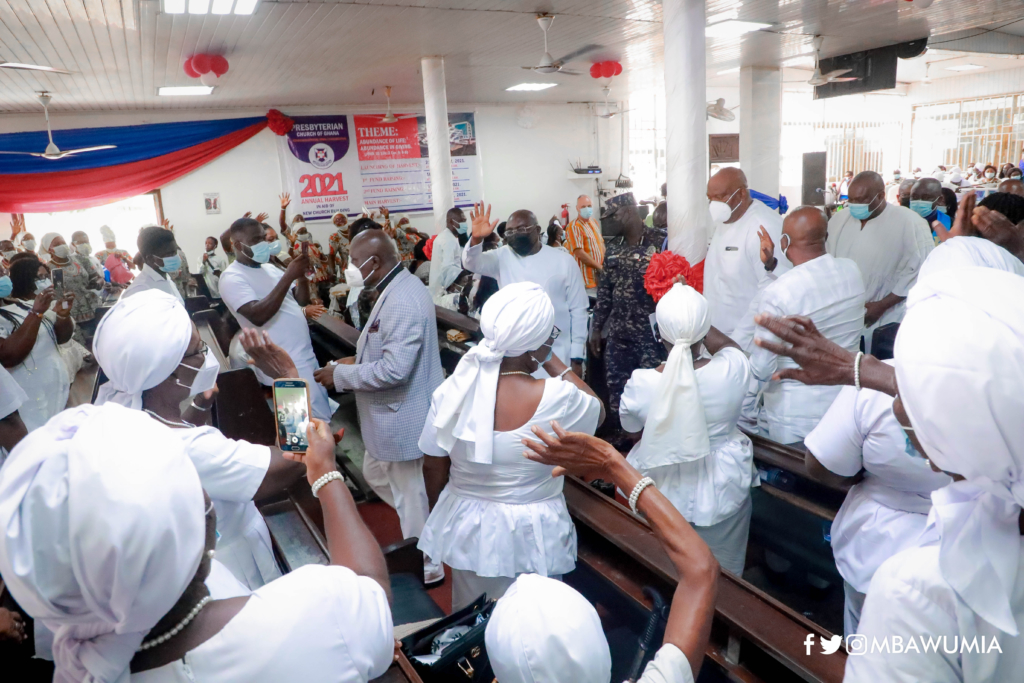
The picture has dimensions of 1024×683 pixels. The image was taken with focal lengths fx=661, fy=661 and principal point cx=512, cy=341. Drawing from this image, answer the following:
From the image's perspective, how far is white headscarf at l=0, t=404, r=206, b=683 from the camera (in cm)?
92

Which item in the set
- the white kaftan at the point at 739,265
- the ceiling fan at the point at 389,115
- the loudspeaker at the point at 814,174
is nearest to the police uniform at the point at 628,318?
the white kaftan at the point at 739,265

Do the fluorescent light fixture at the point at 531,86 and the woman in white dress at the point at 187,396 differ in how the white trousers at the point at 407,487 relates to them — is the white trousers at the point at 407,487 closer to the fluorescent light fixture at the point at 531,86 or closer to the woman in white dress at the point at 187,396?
the woman in white dress at the point at 187,396

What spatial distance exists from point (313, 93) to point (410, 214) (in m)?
3.07

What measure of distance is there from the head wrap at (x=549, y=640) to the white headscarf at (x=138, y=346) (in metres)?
1.21

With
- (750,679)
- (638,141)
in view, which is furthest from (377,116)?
(750,679)

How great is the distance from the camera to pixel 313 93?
10289 mm

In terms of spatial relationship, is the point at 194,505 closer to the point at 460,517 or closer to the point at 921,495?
the point at 460,517

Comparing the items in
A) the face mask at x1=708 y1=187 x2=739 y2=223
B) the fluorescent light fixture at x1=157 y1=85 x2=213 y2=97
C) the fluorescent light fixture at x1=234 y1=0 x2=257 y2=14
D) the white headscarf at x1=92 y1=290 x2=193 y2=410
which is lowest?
the white headscarf at x1=92 y1=290 x2=193 y2=410

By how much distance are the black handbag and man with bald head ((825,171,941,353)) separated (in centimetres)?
378

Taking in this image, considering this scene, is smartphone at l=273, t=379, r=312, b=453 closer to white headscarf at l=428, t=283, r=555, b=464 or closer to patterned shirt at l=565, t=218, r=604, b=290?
white headscarf at l=428, t=283, r=555, b=464

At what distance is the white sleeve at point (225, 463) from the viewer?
157 centimetres

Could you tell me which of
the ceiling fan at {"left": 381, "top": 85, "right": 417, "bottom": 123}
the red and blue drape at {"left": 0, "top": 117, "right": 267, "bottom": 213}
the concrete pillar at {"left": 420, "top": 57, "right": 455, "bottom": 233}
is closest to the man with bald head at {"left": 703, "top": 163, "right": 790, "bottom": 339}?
the concrete pillar at {"left": 420, "top": 57, "right": 455, "bottom": 233}

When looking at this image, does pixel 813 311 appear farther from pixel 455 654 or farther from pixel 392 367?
pixel 455 654

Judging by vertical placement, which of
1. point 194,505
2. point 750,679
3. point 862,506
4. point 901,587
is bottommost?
point 750,679
